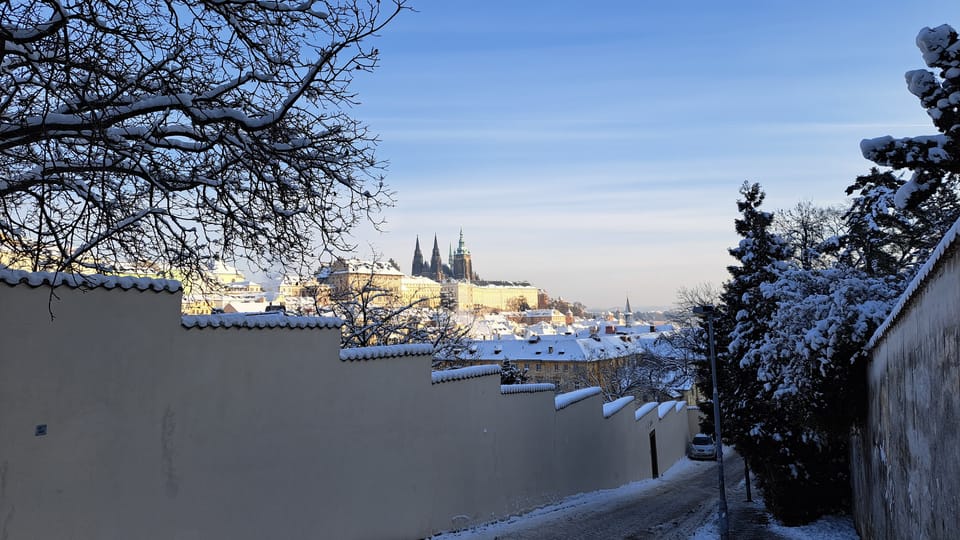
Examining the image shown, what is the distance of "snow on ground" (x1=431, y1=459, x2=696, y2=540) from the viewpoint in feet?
46.3

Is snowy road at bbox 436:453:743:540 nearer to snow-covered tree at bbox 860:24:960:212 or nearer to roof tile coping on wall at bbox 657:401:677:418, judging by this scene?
roof tile coping on wall at bbox 657:401:677:418

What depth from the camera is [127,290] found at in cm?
804

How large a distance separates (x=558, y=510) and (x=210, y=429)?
37.5 ft

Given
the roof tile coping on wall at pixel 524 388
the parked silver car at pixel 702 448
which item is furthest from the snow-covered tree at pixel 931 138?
the parked silver car at pixel 702 448

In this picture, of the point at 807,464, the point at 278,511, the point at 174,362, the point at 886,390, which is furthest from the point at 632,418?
the point at 174,362

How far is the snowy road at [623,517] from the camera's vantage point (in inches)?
593

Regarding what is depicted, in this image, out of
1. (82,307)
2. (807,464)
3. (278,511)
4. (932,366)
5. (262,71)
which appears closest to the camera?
(932,366)

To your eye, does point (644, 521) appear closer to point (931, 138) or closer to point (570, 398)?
point (570, 398)

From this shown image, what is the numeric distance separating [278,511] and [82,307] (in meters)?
3.92

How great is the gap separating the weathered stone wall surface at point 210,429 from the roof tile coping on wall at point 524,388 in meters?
1.87

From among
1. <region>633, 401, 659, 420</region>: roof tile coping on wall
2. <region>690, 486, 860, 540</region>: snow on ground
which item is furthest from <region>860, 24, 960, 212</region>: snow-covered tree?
<region>633, 401, 659, 420</region>: roof tile coping on wall

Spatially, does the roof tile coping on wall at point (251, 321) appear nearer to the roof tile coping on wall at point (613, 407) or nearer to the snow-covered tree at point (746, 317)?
the snow-covered tree at point (746, 317)

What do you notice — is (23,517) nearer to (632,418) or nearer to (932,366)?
(932,366)

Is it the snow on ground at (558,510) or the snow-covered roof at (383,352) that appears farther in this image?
the snow on ground at (558,510)
